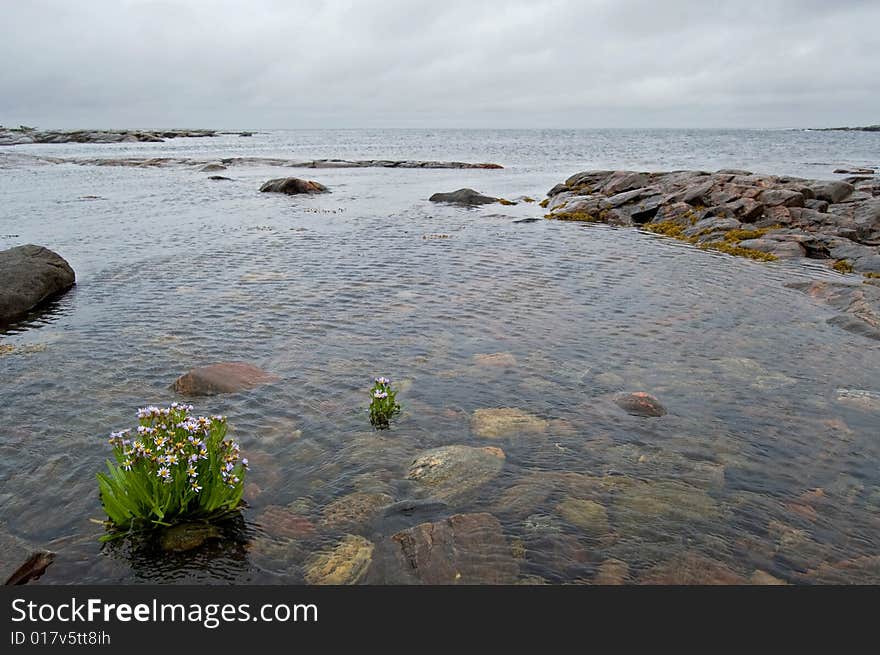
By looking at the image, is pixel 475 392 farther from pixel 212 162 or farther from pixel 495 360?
pixel 212 162

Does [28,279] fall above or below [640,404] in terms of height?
above

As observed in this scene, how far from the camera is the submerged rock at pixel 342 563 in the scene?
22.1 feet

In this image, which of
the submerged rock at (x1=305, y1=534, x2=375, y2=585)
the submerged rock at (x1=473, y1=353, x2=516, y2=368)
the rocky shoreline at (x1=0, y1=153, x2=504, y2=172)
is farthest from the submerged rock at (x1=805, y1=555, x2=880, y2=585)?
the rocky shoreline at (x1=0, y1=153, x2=504, y2=172)

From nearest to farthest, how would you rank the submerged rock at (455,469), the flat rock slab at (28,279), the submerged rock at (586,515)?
the submerged rock at (586,515), the submerged rock at (455,469), the flat rock slab at (28,279)

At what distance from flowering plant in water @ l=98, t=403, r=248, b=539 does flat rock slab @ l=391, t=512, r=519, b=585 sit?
2.27m

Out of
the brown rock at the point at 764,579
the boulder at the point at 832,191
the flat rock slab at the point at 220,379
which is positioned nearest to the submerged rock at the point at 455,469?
the brown rock at the point at 764,579

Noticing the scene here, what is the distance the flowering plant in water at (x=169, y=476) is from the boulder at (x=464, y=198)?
39752 mm

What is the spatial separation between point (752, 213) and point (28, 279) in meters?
33.6

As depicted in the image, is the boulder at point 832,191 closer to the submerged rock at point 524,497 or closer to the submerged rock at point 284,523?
the submerged rock at point 524,497

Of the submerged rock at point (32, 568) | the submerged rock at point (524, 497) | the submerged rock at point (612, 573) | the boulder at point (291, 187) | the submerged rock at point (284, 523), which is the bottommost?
the submerged rock at point (612, 573)

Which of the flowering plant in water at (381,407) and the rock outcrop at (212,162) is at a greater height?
the rock outcrop at (212,162)

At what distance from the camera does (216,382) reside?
37.6 ft

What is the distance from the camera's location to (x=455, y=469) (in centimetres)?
900

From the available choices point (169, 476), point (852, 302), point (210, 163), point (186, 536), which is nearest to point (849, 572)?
point (186, 536)
